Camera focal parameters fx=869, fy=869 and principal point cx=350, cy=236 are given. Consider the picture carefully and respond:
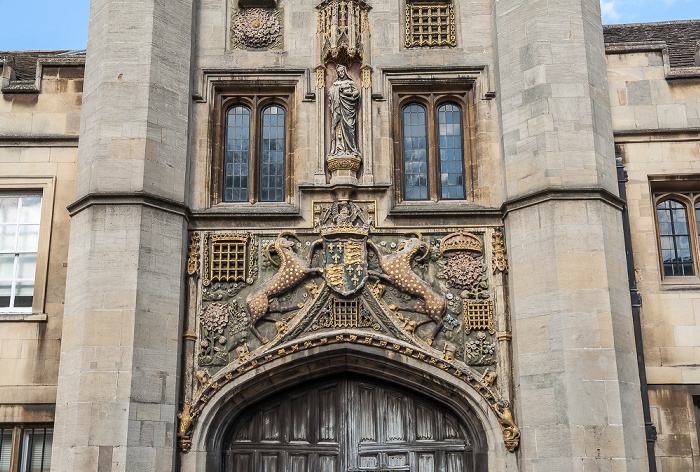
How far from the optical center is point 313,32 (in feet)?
45.2

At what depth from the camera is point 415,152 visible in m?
13.4

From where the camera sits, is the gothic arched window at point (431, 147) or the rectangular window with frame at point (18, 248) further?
the gothic arched window at point (431, 147)

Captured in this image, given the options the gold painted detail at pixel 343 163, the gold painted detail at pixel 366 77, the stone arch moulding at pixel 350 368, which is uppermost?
the gold painted detail at pixel 366 77

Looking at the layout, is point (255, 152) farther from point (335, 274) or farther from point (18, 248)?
point (18, 248)

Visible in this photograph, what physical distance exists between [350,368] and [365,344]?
0.52 metres

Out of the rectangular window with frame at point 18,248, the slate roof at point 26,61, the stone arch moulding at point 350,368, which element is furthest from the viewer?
the slate roof at point 26,61

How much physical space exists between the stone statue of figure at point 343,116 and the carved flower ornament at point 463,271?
2.16 meters

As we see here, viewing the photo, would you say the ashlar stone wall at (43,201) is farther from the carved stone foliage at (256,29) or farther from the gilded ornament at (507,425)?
the gilded ornament at (507,425)

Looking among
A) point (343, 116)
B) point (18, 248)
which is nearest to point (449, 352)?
point (343, 116)

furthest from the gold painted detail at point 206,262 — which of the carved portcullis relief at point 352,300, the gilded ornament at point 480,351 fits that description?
the gilded ornament at point 480,351

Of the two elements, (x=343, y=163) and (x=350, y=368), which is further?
(x=343, y=163)

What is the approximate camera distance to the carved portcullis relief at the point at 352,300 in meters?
12.0

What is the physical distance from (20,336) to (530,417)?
24.1 feet

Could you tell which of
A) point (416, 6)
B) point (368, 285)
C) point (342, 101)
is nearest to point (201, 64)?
point (342, 101)
